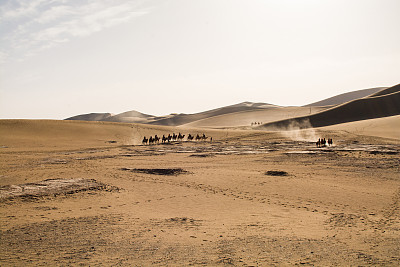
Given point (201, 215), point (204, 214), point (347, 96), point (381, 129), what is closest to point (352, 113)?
point (381, 129)

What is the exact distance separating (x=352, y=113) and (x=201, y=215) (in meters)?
65.8

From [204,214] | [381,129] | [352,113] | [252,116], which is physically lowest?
[204,214]

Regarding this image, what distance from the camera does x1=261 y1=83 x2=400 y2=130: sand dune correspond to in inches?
2579

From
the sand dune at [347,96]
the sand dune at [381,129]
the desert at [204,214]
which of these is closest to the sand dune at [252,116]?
the sand dune at [381,129]

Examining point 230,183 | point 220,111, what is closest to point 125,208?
point 230,183

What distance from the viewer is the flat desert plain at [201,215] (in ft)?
21.0

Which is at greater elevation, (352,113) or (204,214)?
(352,113)

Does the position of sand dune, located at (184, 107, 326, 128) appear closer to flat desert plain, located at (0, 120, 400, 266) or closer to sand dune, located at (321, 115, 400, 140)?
sand dune, located at (321, 115, 400, 140)

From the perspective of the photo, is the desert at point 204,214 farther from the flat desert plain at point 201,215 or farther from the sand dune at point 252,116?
the sand dune at point 252,116

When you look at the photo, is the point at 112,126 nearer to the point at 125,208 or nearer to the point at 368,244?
the point at 125,208

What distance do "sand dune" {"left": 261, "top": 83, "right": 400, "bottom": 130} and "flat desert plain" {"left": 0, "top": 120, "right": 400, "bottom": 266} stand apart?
49090mm

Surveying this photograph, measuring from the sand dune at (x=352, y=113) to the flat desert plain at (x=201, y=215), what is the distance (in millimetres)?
49090

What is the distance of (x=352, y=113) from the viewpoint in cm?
6744

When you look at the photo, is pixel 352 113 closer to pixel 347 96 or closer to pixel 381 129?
pixel 381 129
